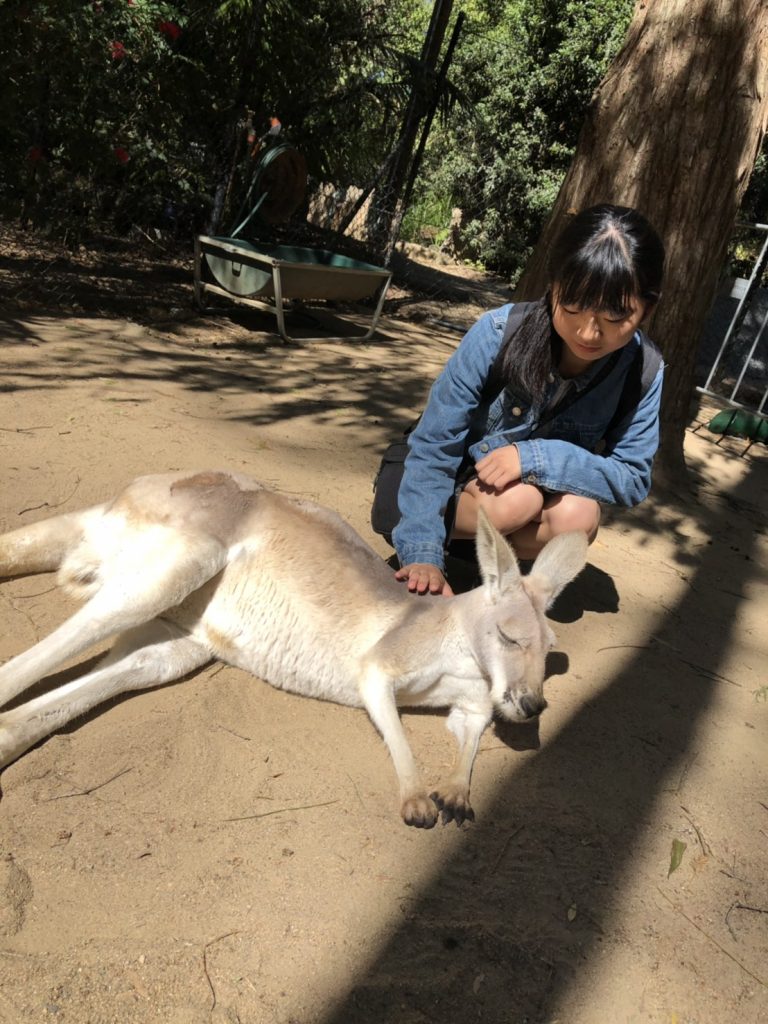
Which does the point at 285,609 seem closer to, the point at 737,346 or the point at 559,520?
the point at 559,520

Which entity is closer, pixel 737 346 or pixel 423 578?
pixel 423 578

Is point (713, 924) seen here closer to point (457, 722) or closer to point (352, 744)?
point (457, 722)

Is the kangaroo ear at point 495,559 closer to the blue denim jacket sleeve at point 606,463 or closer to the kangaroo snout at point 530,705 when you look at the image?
the kangaroo snout at point 530,705

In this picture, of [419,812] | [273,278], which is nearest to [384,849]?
[419,812]

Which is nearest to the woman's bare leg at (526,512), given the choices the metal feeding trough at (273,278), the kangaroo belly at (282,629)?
the kangaroo belly at (282,629)

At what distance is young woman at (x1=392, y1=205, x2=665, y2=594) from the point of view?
221cm

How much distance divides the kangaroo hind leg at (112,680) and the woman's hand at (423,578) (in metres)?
0.53

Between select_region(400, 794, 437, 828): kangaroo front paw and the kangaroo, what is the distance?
0.14 feet

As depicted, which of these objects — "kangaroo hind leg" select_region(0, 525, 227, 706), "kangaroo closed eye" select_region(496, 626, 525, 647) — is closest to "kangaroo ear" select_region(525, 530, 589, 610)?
"kangaroo closed eye" select_region(496, 626, 525, 647)

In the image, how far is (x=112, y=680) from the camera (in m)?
1.87

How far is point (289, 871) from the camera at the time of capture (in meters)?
1.56

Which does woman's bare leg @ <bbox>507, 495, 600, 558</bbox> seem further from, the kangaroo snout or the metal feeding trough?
the metal feeding trough

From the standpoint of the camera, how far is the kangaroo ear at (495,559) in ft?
6.31

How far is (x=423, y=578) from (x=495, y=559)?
293mm
